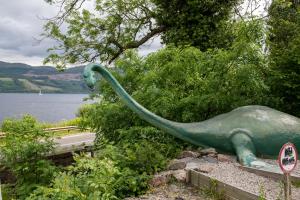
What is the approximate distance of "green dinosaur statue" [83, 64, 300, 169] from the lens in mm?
5746

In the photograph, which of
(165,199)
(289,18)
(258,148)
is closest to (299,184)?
(258,148)

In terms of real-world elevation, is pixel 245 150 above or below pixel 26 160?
above

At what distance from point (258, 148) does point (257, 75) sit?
1.64 m

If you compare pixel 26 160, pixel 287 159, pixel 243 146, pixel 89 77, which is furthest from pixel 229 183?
pixel 26 160

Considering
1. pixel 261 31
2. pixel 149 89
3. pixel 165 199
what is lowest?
pixel 165 199

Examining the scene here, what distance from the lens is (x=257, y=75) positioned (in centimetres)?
696

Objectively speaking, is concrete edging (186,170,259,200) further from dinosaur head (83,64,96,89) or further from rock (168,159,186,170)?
dinosaur head (83,64,96,89)

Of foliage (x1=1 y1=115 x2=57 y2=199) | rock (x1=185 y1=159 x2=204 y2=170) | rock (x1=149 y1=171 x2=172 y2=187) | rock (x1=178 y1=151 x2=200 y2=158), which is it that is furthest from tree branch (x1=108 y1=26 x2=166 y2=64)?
rock (x1=149 y1=171 x2=172 y2=187)

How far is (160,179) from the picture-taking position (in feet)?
17.2

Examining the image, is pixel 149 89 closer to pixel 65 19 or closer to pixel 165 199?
pixel 165 199

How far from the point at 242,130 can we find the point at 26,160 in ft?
11.7

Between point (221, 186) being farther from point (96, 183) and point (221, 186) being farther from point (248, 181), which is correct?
point (96, 183)

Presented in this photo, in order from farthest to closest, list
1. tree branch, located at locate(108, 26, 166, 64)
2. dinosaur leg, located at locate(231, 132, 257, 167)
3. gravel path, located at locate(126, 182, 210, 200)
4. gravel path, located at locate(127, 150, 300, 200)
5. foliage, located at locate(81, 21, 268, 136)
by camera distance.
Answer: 1. tree branch, located at locate(108, 26, 166, 64)
2. foliage, located at locate(81, 21, 268, 136)
3. dinosaur leg, located at locate(231, 132, 257, 167)
4. gravel path, located at locate(126, 182, 210, 200)
5. gravel path, located at locate(127, 150, 300, 200)

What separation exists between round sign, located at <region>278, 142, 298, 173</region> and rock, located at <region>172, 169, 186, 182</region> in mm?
1855
